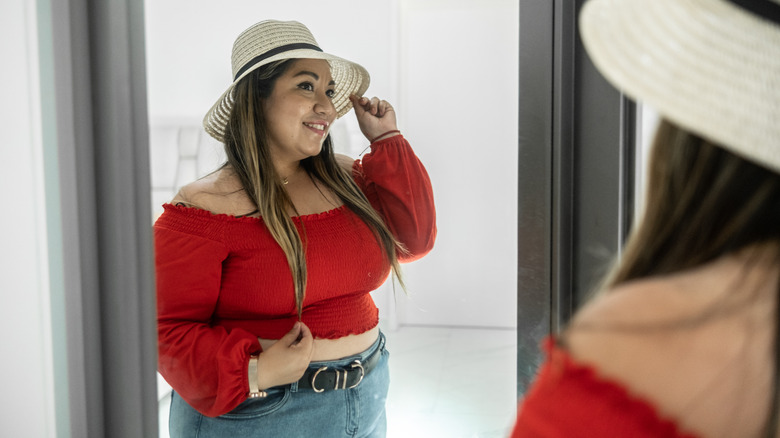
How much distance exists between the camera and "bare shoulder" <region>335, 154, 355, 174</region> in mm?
1285

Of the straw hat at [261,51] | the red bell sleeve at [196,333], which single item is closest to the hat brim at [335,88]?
the straw hat at [261,51]

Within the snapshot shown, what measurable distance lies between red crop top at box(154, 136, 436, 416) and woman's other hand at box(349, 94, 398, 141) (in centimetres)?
3

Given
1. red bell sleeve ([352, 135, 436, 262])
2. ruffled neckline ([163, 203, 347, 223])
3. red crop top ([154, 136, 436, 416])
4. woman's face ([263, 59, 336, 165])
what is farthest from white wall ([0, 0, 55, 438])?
red bell sleeve ([352, 135, 436, 262])

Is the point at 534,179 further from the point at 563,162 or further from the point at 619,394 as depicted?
the point at 619,394

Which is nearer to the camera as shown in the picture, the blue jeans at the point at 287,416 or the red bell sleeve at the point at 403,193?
the blue jeans at the point at 287,416

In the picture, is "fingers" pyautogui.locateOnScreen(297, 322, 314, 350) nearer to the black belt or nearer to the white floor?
the black belt

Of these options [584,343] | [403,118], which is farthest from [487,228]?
[584,343]

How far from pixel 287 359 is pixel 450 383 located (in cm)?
54

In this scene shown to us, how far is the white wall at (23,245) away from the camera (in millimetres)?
603

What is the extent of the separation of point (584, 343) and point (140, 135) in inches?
22.4

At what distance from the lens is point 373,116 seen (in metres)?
1.23

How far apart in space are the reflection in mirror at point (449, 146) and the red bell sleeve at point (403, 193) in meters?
0.05

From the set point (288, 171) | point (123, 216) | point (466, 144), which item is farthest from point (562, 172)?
point (123, 216)

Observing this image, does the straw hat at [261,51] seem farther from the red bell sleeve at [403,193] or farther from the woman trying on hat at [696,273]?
the woman trying on hat at [696,273]
